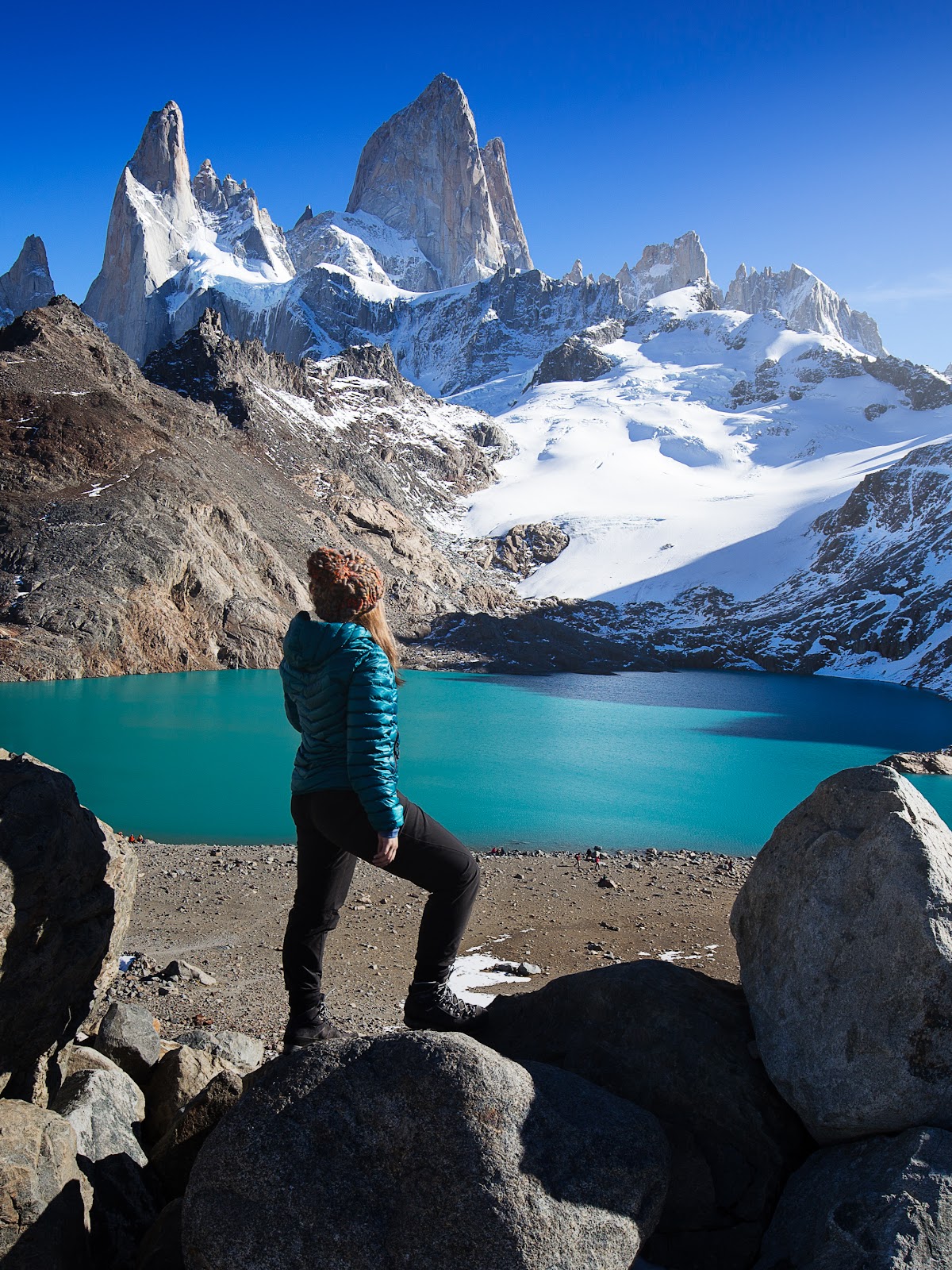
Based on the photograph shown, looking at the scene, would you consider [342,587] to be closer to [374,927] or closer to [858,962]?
[858,962]

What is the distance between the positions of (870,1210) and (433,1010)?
1.71 m

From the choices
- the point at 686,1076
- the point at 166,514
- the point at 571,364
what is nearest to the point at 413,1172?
the point at 686,1076

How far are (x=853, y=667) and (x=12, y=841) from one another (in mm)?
74244

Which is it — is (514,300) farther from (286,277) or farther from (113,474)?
(113,474)

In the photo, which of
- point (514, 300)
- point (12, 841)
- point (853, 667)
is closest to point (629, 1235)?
point (12, 841)

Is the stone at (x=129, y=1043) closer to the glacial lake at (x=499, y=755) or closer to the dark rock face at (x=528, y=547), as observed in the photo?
the glacial lake at (x=499, y=755)

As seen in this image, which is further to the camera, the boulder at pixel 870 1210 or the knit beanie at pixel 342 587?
the knit beanie at pixel 342 587

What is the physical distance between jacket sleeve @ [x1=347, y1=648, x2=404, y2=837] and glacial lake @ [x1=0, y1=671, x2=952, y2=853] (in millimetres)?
12516

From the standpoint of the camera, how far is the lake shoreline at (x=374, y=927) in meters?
7.22

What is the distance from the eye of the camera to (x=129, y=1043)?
14.3 feet

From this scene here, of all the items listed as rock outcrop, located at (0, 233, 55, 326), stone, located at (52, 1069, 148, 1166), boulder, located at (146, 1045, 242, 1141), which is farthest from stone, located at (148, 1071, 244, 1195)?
rock outcrop, located at (0, 233, 55, 326)

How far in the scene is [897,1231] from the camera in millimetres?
2582

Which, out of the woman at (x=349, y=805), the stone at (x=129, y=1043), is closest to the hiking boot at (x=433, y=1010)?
the woman at (x=349, y=805)

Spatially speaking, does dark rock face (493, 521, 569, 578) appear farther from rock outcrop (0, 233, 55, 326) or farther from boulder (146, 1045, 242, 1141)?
rock outcrop (0, 233, 55, 326)
